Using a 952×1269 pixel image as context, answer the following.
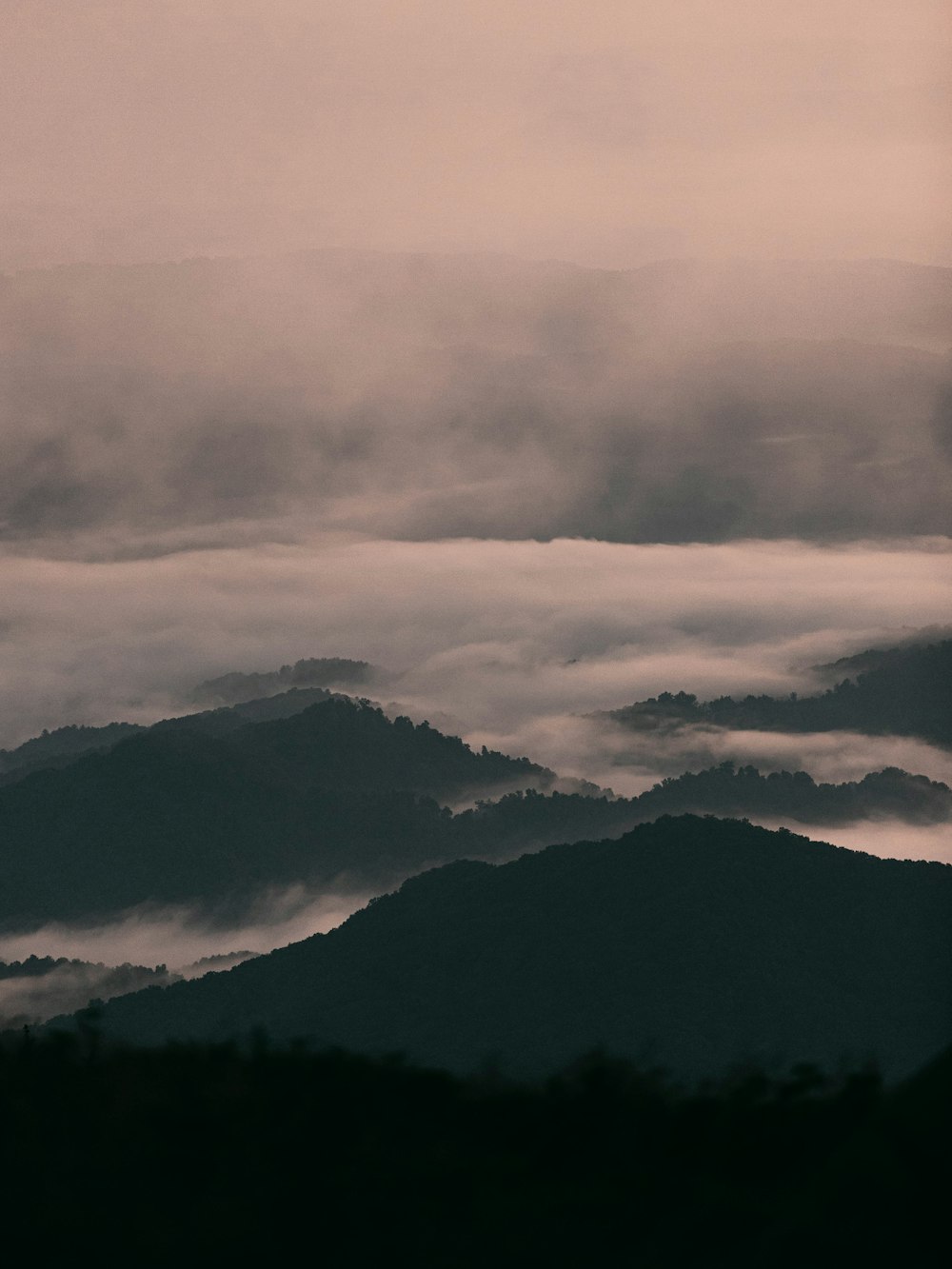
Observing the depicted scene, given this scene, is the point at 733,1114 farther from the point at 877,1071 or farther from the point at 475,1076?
the point at 475,1076

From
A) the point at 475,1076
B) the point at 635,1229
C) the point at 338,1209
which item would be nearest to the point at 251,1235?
the point at 338,1209

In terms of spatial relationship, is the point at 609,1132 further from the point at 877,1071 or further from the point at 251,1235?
the point at 251,1235

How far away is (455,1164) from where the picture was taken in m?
22.7

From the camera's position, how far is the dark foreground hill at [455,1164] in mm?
18797

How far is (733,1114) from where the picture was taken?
2445 cm

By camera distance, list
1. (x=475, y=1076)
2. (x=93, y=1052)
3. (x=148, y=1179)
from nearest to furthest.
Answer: (x=148, y=1179) < (x=475, y=1076) < (x=93, y=1052)

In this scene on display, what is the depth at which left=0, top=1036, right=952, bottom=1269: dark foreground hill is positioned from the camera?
18.8m

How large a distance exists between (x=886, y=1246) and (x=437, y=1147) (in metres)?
7.52

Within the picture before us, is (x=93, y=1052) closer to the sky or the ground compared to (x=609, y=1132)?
Answer: closer to the sky

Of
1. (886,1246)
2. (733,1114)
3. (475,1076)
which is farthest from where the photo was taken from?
(475,1076)

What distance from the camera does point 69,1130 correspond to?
81.7 feet

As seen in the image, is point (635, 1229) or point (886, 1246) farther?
point (635, 1229)

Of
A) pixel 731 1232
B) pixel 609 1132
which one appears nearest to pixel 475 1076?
pixel 609 1132

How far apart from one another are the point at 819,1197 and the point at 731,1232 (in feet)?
6.34
